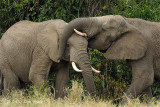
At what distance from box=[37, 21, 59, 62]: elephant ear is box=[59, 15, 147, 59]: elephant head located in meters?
0.52

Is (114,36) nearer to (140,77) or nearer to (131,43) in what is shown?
(131,43)

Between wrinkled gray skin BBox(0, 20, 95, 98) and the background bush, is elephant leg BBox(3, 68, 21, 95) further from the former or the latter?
the background bush

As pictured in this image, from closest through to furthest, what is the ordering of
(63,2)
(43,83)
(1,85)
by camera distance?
(43,83) < (1,85) < (63,2)

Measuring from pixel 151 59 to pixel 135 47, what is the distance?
446mm

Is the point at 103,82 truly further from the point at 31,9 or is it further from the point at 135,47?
the point at 31,9

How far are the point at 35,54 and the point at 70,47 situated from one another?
3.30 feet

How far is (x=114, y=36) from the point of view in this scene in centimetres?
893

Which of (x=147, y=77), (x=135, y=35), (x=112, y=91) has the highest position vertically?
(x=135, y=35)

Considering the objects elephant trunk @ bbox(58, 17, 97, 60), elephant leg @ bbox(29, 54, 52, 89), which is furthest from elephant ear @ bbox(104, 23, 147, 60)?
elephant leg @ bbox(29, 54, 52, 89)

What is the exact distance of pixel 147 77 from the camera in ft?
29.4

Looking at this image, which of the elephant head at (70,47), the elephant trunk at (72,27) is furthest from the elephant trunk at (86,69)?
the elephant trunk at (72,27)

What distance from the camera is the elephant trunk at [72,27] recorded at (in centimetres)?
857

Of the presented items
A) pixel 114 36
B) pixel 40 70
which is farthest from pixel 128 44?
pixel 40 70

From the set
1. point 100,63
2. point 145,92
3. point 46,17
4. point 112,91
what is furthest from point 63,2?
point 145,92
